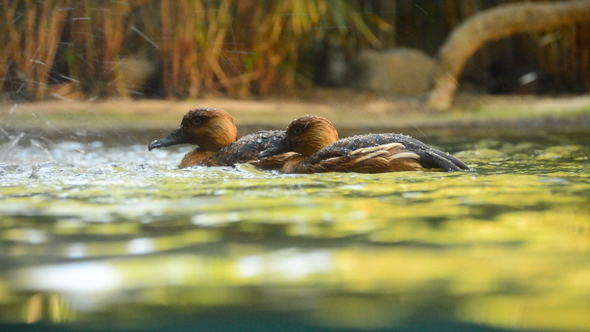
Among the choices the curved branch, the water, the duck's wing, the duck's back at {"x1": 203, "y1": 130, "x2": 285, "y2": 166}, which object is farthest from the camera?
the curved branch

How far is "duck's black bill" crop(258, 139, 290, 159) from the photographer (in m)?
4.45

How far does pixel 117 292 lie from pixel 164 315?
212 millimetres

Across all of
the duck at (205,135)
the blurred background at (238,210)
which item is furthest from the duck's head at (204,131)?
the blurred background at (238,210)

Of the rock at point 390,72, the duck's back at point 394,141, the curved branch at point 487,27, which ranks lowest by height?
the rock at point 390,72

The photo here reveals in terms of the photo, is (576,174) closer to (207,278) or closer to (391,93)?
(207,278)

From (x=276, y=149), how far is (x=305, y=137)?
19 centimetres

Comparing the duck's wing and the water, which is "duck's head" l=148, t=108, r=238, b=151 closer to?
the water

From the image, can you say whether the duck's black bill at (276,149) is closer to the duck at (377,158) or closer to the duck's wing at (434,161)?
the duck at (377,158)

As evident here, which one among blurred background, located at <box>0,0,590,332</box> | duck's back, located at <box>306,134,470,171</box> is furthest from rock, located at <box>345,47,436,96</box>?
duck's back, located at <box>306,134,470,171</box>

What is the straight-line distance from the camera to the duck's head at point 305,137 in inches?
179

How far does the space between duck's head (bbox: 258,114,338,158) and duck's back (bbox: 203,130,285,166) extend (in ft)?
0.20

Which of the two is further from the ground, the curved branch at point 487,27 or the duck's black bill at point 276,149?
the curved branch at point 487,27

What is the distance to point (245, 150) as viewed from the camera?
463 centimetres

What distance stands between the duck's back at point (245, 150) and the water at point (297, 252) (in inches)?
26.2
